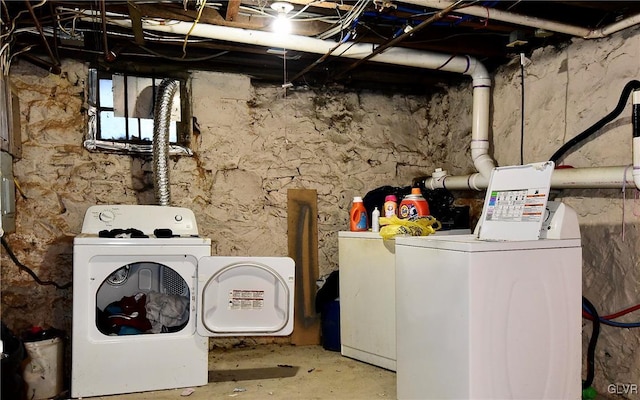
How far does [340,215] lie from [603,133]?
1.82m

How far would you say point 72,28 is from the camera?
252 centimetres

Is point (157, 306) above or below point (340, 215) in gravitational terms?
below

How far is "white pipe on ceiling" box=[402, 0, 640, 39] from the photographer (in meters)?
2.21

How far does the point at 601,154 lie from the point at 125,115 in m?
2.87

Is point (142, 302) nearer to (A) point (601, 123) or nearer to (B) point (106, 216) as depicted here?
(B) point (106, 216)

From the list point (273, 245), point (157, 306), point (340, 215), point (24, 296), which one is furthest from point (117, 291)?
point (340, 215)

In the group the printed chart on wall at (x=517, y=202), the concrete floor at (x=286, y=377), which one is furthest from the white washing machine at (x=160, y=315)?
the printed chart on wall at (x=517, y=202)

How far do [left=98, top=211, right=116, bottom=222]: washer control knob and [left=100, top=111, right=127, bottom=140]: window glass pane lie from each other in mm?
612

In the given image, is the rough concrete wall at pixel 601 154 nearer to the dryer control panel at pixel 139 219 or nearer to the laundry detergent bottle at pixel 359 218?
the laundry detergent bottle at pixel 359 218

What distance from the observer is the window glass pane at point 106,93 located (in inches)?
126

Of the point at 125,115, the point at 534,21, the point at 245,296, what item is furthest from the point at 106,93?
the point at 534,21

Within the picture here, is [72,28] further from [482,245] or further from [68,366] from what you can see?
[482,245]

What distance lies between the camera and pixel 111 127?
10.5ft

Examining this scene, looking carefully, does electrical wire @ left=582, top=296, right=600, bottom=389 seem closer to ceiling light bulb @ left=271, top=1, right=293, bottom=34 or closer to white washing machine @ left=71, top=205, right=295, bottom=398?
white washing machine @ left=71, top=205, right=295, bottom=398
